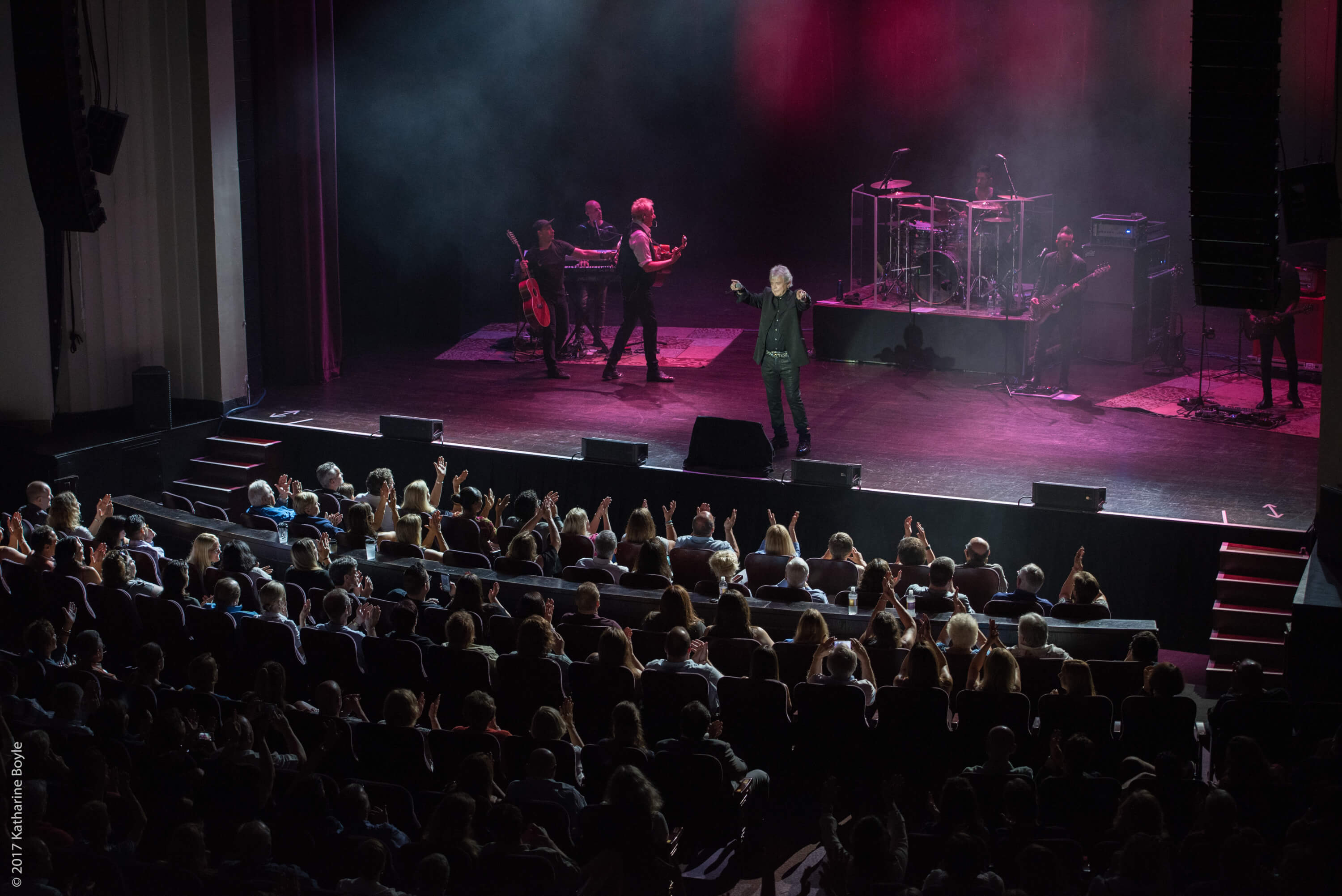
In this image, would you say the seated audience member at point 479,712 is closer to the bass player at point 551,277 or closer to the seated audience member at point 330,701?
the seated audience member at point 330,701

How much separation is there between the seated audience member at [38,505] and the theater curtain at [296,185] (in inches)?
160

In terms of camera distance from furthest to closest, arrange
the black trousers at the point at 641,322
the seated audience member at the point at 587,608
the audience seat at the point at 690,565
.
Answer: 1. the black trousers at the point at 641,322
2. the audience seat at the point at 690,565
3. the seated audience member at the point at 587,608

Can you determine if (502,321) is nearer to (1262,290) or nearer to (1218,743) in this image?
(1262,290)

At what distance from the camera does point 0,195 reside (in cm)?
1022

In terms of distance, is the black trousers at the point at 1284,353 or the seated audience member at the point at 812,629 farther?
the black trousers at the point at 1284,353

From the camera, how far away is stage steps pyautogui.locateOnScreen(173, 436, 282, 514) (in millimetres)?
10789

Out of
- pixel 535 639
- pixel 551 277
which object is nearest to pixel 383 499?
pixel 535 639

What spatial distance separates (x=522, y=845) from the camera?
14.5 feet

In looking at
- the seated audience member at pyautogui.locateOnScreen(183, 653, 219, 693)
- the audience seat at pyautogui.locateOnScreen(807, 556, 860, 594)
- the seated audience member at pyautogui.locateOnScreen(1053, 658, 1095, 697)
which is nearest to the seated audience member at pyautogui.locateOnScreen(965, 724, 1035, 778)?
the seated audience member at pyautogui.locateOnScreen(1053, 658, 1095, 697)

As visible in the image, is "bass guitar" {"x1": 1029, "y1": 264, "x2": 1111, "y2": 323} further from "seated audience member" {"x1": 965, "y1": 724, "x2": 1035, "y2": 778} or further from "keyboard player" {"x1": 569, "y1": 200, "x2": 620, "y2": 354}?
"seated audience member" {"x1": 965, "y1": 724, "x2": 1035, "y2": 778}

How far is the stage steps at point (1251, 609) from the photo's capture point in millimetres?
7922

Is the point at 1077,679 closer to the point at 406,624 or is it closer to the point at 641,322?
the point at 406,624

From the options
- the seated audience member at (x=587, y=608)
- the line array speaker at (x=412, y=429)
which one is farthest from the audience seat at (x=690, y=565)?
the line array speaker at (x=412, y=429)

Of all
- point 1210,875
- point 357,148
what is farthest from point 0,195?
point 1210,875
